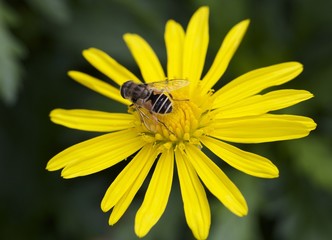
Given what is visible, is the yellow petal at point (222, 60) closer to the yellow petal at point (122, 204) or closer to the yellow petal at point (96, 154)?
the yellow petal at point (96, 154)

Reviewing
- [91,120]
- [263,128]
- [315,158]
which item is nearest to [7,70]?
[91,120]

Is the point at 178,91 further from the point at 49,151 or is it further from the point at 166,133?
the point at 49,151

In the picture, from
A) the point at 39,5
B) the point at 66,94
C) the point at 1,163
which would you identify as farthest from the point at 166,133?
the point at 1,163

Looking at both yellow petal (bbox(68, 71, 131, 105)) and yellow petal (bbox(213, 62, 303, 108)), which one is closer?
yellow petal (bbox(213, 62, 303, 108))

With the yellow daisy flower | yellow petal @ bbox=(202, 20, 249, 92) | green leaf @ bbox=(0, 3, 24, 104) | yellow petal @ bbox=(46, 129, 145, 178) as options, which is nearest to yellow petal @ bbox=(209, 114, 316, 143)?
the yellow daisy flower

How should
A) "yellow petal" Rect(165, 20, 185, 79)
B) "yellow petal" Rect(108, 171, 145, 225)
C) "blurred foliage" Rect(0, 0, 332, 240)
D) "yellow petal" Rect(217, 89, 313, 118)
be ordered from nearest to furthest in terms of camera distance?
"yellow petal" Rect(108, 171, 145, 225) < "yellow petal" Rect(217, 89, 313, 118) < "yellow petal" Rect(165, 20, 185, 79) < "blurred foliage" Rect(0, 0, 332, 240)

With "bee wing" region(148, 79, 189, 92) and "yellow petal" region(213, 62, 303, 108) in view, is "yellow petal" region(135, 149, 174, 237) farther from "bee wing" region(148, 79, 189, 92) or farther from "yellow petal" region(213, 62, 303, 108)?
"yellow petal" region(213, 62, 303, 108)
